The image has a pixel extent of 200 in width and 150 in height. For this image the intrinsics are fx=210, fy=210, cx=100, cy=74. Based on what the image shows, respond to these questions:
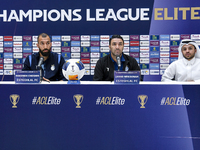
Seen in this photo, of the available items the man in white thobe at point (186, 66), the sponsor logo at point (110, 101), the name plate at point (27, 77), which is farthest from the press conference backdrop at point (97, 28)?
the sponsor logo at point (110, 101)

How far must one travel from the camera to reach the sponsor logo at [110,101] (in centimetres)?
166

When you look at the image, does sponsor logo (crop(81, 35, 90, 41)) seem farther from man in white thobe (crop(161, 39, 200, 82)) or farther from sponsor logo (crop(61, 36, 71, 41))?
man in white thobe (crop(161, 39, 200, 82))

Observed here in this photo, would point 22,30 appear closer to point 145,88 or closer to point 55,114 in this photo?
point 55,114

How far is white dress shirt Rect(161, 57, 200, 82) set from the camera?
3.09 m

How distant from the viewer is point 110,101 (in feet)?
5.45

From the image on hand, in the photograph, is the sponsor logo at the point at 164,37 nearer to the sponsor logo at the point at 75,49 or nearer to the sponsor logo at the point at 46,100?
the sponsor logo at the point at 75,49

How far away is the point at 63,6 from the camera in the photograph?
3826mm

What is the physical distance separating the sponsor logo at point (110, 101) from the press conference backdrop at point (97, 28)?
2306mm

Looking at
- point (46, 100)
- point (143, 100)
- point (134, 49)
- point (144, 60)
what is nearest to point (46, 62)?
point (46, 100)

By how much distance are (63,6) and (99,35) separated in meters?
0.84

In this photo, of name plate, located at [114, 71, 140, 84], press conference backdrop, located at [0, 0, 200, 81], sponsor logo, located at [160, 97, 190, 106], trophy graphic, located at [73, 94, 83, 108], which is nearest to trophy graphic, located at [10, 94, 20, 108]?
trophy graphic, located at [73, 94, 83, 108]

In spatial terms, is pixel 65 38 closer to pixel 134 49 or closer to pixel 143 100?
pixel 134 49

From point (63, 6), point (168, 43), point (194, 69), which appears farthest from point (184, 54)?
point (63, 6)

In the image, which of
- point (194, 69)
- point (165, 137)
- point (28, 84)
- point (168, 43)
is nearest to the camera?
point (165, 137)
